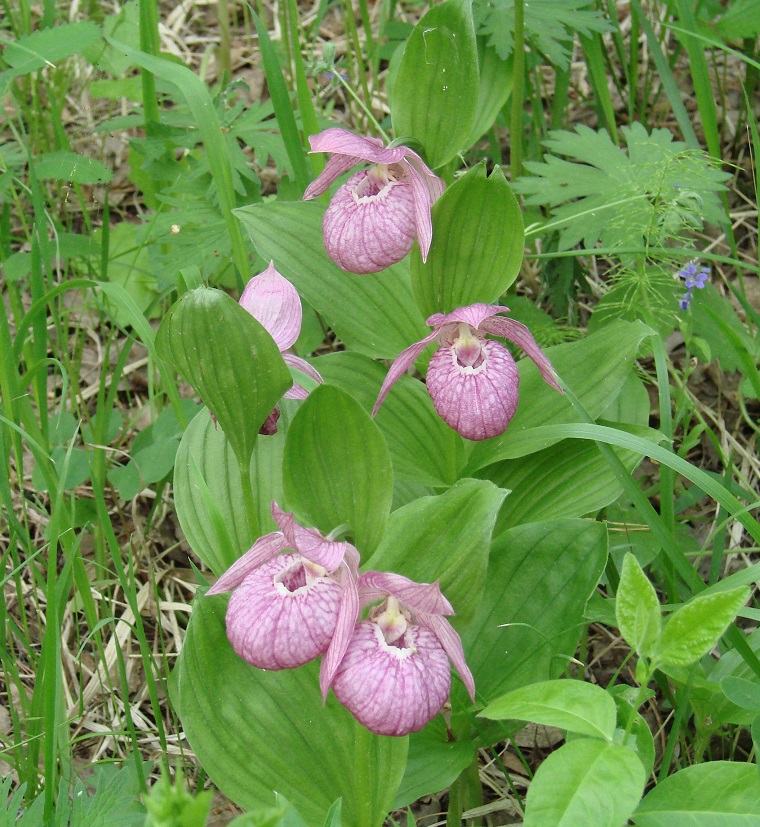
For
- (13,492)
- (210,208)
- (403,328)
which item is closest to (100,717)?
(13,492)

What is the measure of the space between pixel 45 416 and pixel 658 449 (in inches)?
44.5

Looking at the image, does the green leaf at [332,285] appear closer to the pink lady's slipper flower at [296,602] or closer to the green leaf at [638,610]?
the pink lady's slipper flower at [296,602]

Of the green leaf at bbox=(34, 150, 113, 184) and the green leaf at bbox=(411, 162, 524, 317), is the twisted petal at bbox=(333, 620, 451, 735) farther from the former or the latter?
the green leaf at bbox=(34, 150, 113, 184)

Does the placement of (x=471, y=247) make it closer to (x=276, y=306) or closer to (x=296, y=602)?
(x=276, y=306)

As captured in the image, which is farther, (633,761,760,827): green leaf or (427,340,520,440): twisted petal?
(427,340,520,440): twisted petal

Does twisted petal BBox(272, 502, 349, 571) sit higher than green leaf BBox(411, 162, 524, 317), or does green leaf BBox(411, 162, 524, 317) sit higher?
green leaf BBox(411, 162, 524, 317)

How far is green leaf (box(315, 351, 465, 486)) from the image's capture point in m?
1.56

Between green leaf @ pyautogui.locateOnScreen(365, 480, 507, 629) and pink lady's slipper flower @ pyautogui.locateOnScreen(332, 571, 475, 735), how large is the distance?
0.07m

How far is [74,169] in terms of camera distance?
6.08ft

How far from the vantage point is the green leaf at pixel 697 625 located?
2.74 ft

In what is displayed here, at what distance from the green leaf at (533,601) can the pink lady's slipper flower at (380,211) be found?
0.44 meters

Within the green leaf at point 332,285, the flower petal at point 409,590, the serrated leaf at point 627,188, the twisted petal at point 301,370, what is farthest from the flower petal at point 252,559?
the serrated leaf at point 627,188

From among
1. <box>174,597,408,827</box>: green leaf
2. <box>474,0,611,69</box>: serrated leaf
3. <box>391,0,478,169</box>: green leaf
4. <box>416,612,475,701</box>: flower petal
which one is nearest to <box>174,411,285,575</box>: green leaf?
<box>174,597,408,827</box>: green leaf

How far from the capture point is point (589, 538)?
1.27 metres
